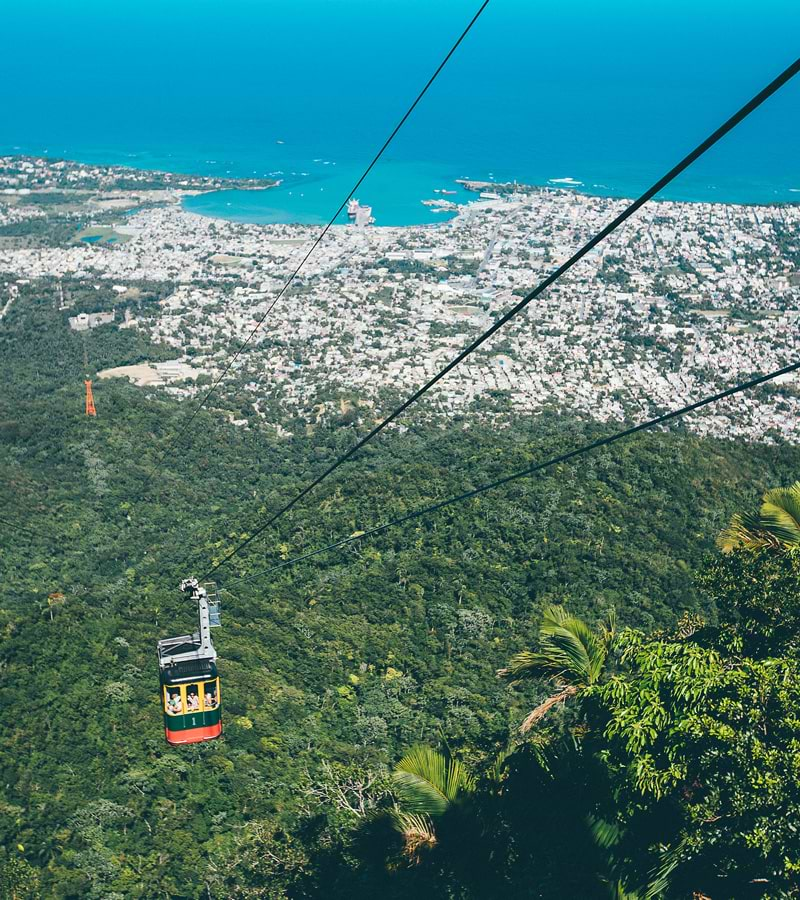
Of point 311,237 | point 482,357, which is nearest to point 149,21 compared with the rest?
point 311,237

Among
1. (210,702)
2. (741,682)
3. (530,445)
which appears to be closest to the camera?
(741,682)

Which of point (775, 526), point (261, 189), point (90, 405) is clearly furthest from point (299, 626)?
point (261, 189)

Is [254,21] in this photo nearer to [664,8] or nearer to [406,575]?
[664,8]

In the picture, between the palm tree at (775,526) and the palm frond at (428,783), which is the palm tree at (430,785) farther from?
the palm tree at (775,526)

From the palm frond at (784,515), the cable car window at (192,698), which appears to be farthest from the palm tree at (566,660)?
the cable car window at (192,698)

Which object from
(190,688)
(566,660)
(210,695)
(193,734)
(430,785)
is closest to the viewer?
(430,785)

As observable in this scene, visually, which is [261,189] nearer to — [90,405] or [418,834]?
[90,405]
